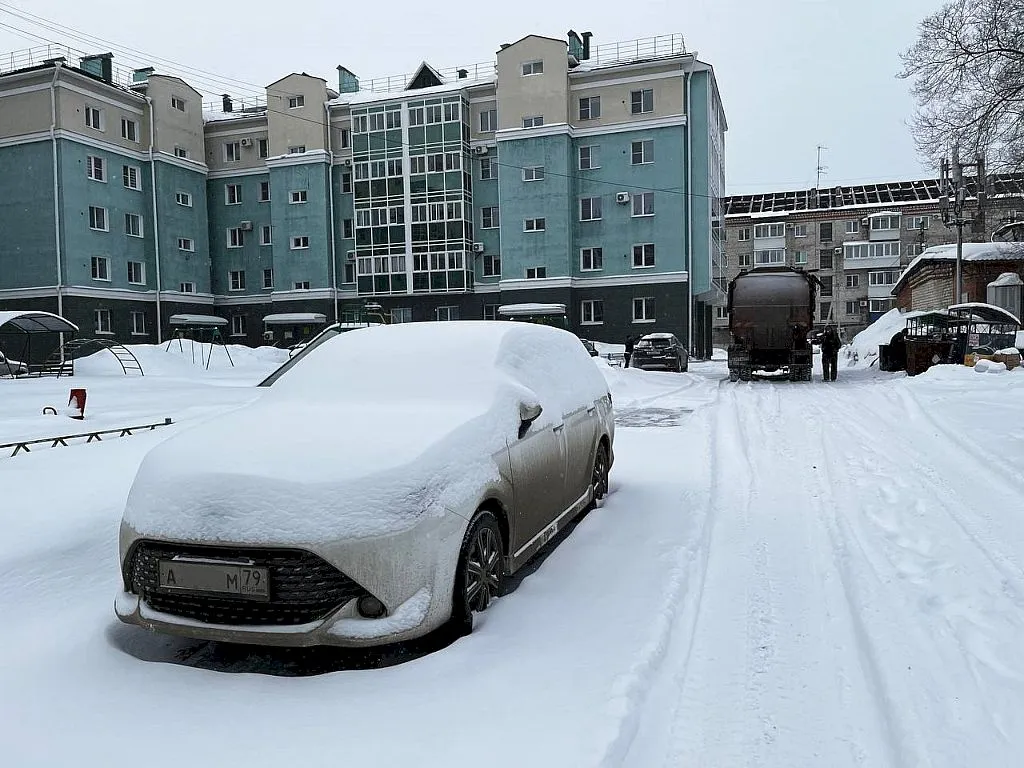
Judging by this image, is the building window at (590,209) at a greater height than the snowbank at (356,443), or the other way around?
the building window at (590,209)

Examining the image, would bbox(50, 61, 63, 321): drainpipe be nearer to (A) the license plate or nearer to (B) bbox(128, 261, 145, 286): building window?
(B) bbox(128, 261, 145, 286): building window

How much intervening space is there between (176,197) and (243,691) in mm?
46429

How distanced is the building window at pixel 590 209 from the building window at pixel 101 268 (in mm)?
24803

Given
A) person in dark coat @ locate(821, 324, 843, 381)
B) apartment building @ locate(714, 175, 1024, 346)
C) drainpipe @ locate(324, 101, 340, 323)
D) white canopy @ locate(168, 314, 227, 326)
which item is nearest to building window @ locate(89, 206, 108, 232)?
white canopy @ locate(168, 314, 227, 326)

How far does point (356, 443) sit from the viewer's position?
389 centimetres

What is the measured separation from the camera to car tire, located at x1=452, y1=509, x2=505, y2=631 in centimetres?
382

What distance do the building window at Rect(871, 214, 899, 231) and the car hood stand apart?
72.7 m

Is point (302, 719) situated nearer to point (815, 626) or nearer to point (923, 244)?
point (815, 626)

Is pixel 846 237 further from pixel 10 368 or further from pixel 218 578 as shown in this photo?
pixel 218 578

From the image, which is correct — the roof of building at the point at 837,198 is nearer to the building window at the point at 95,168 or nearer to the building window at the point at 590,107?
the building window at the point at 590,107

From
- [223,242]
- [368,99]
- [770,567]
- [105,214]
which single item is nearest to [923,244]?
[368,99]

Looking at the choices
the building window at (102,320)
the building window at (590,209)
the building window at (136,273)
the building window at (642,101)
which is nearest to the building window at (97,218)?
the building window at (136,273)

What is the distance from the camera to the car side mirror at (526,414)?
4711 millimetres

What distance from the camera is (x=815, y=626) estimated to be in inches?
157
